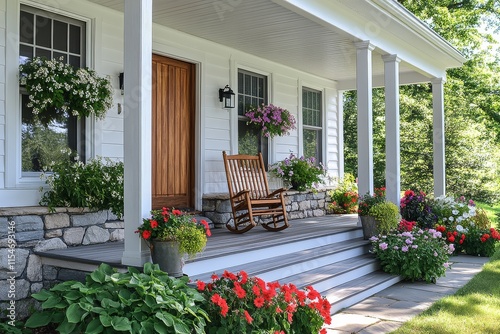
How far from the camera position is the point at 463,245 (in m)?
7.08

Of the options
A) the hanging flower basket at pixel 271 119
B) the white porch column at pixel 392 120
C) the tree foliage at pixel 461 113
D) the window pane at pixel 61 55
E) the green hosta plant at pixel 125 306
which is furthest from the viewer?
the tree foliage at pixel 461 113

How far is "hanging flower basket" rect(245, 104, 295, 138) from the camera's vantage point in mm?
7223

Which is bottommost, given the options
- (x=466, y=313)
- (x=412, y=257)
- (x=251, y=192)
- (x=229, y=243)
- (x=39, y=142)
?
(x=466, y=313)

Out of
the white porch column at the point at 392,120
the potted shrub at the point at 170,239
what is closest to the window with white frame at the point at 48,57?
the potted shrub at the point at 170,239

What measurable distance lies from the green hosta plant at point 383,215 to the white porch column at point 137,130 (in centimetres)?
312

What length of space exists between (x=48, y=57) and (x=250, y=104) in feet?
10.6

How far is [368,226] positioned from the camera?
5934mm

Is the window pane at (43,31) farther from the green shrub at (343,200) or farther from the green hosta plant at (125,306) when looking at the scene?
the green shrub at (343,200)

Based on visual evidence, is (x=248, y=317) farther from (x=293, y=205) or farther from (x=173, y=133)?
(x=293, y=205)

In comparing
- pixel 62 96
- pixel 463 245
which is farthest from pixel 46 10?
pixel 463 245

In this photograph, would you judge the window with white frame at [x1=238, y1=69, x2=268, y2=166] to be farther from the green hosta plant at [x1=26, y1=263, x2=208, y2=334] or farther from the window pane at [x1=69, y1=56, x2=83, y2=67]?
the green hosta plant at [x1=26, y1=263, x2=208, y2=334]

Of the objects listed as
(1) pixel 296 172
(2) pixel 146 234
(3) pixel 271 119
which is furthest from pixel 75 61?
(1) pixel 296 172

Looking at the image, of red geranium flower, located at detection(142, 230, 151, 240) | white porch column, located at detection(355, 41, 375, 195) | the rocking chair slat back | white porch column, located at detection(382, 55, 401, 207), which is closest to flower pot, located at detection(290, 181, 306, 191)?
the rocking chair slat back

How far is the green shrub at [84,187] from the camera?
4.36 m
